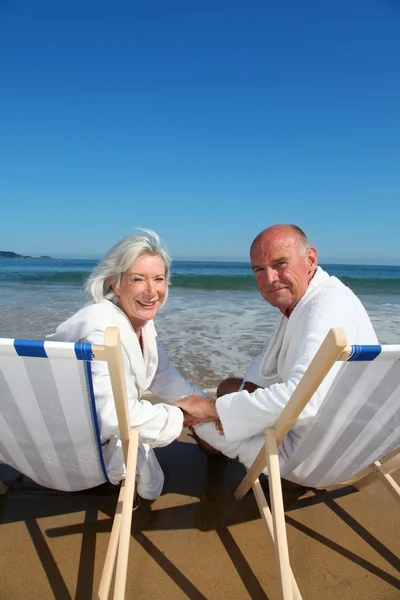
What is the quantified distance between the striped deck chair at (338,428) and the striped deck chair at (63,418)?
575mm

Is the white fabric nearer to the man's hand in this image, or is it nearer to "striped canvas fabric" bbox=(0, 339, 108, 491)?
"striped canvas fabric" bbox=(0, 339, 108, 491)

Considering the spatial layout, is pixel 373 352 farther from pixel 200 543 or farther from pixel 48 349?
pixel 200 543

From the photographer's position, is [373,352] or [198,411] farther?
[198,411]

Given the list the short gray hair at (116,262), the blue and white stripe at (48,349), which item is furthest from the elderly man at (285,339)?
the blue and white stripe at (48,349)

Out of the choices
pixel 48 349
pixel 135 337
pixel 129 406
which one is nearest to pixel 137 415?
pixel 129 406

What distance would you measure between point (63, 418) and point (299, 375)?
1.03 m

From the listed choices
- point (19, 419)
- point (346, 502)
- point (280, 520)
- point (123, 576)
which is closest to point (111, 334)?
point (19, 419)

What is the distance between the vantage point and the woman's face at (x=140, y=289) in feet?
7.75

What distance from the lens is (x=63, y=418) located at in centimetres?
156

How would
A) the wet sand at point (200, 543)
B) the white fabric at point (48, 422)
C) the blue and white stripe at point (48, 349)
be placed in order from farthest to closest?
Result: the wet sand at point (200, 543) < the white fabric at point (48, 422) < the blue and white stripe at point (48, 349)

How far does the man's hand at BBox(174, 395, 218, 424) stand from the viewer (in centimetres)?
214

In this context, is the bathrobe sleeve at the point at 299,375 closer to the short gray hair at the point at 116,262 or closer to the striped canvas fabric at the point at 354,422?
the striped canvas fabric at the point at 354,422

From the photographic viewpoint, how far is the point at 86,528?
2055mm

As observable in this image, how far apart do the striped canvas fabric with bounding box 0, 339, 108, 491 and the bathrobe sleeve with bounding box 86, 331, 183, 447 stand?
12 cm
